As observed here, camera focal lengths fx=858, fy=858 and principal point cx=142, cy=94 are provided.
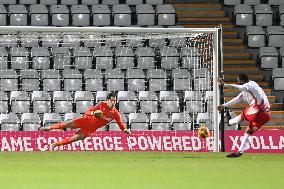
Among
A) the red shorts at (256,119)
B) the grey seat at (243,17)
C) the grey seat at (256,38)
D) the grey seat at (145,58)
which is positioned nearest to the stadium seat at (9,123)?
the grey seat at (145,58)

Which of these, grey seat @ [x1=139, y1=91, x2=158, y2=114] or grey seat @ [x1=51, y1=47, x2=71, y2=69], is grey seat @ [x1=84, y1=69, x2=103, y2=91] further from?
grey seat @ [x1=139, y1=91, x2=158, y2=114]

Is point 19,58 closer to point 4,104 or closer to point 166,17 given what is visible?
point 4,104

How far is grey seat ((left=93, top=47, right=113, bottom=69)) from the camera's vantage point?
22.7 meters

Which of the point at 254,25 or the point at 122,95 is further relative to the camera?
the point at 254,25

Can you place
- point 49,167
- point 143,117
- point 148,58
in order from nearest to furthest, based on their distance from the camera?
1. point 49,167
2. point 143,117
3. point 148,58

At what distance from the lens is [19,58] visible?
22.5 m

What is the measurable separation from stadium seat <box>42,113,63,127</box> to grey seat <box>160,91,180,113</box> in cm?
263

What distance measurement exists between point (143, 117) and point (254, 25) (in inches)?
245

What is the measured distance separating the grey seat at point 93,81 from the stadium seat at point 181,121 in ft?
6.85

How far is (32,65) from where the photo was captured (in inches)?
888

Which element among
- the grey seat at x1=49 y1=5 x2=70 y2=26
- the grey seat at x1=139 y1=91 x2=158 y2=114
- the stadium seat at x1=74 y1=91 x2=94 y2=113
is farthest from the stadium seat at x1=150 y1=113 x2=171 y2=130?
the grey seat at x1=49 y1=5 x2=70 y2=26

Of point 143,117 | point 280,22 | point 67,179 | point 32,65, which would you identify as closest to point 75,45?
point 32,65

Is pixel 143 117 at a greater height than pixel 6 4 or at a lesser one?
lesser

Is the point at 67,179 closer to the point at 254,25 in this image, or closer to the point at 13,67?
the point at 13,67
